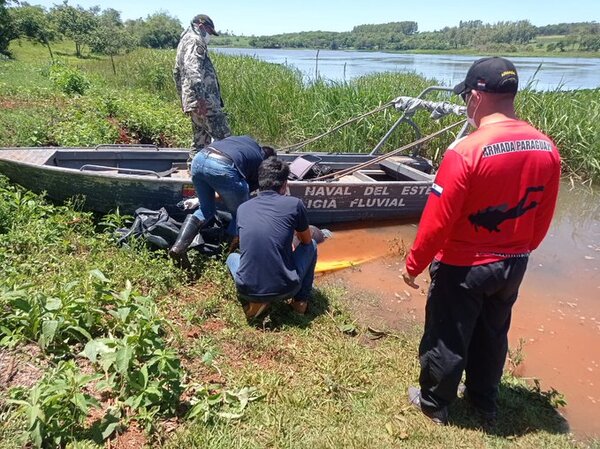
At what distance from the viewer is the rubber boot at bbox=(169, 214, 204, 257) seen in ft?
14.7

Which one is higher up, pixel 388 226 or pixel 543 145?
pixel 543 145

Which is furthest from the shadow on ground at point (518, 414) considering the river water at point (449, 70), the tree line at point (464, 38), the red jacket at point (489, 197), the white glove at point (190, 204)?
the tree line at point (464, 38)

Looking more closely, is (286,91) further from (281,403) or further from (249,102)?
(281,403)

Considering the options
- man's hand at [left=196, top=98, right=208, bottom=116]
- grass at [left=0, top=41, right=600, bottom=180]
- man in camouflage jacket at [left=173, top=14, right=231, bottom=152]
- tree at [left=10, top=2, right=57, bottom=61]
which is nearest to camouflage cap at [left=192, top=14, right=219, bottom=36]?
man in camouflage jacket at [left=173, top=14, right=231, bottom=152]

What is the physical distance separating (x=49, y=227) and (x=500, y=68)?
4.28 metres

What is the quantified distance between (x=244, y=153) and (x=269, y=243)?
121 centimetres

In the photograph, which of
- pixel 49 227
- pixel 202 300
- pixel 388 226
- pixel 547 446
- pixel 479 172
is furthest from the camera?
pixel 388 226

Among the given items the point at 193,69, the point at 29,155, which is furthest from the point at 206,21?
the point at 29,155

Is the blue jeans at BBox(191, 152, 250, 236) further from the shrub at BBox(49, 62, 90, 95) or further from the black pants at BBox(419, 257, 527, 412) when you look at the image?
the shrub at BBox(49, 62, 90, 95)

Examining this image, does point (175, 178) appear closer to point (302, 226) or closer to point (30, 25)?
point (302, 226)

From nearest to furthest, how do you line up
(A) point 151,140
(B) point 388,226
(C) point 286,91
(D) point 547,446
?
(D) point 547,446
(B) point 388,226
(A) point 151,140
(C) point 286,91

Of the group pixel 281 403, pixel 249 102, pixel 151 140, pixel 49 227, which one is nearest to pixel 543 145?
pixel 281 403

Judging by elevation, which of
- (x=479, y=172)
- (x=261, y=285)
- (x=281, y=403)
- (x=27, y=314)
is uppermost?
(x=479, y=172)

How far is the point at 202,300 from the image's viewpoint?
160 inches
